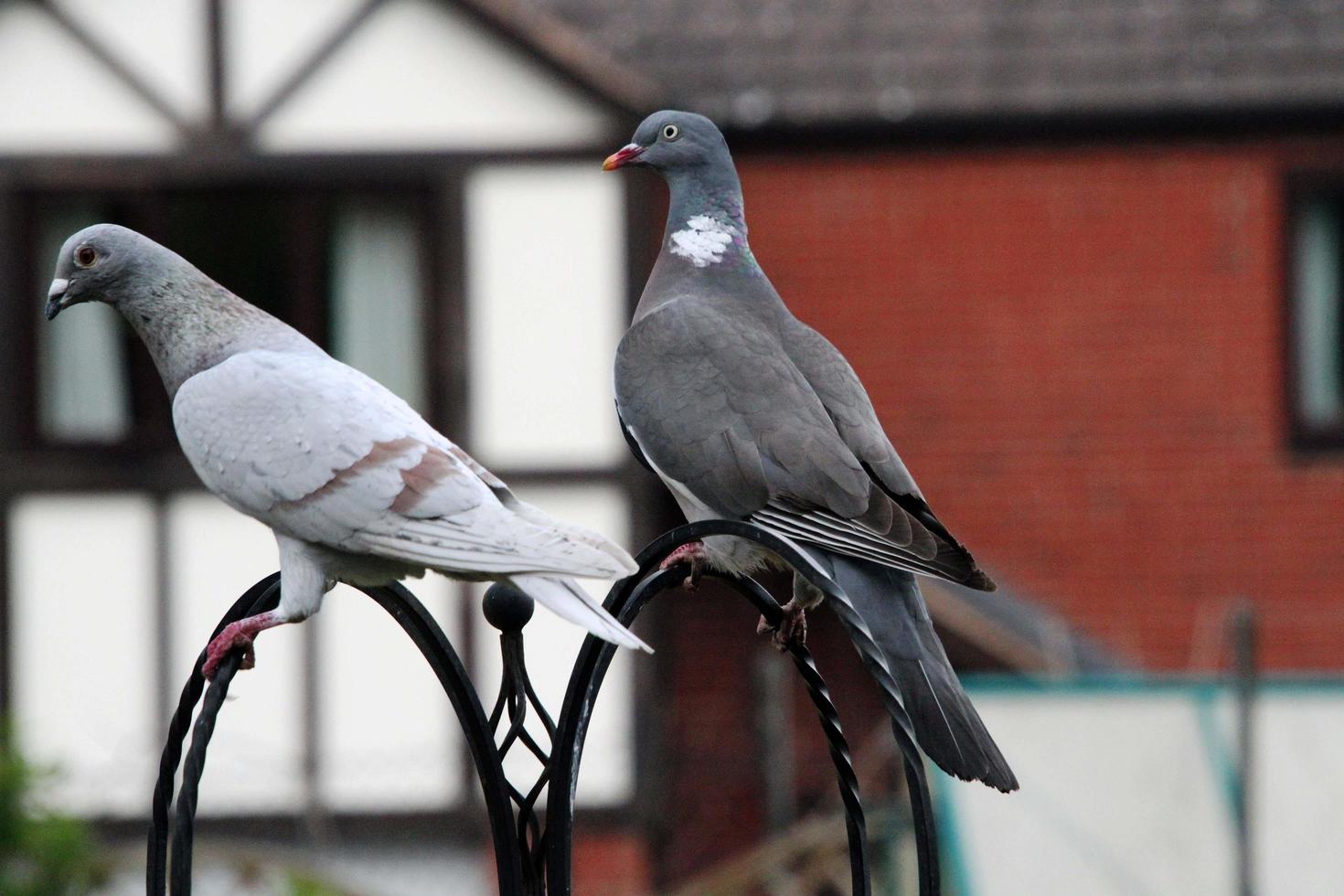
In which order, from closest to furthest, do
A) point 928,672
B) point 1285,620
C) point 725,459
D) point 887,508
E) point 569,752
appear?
point 569,752
point 928,672
point 887,508
point 725,459
point 1285,620

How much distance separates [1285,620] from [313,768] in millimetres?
5055

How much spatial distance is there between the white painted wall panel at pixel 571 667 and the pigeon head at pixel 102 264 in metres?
5.32

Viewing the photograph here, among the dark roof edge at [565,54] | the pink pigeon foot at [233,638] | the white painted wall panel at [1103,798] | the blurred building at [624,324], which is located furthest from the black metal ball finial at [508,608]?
the dark roof edge at [565,54]

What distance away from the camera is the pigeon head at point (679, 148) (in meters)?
3.61

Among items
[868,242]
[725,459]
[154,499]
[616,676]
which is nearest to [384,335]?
[154,499]

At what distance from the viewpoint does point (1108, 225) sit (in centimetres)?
968

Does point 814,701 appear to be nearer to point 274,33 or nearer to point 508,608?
point 508,608

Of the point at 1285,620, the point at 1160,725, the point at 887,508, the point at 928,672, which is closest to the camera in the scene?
the point at 928,672

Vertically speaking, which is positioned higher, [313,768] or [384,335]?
[384,335]

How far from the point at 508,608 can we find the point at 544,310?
20.3 feet

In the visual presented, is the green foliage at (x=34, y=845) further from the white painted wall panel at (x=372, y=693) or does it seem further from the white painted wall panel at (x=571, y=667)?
the white painted wall panel at (x=571, y=667)

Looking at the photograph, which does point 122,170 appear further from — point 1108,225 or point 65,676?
point 1108,225

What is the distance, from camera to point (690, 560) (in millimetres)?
2947

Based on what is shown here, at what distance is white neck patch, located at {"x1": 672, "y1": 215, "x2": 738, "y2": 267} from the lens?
11.7 ft
